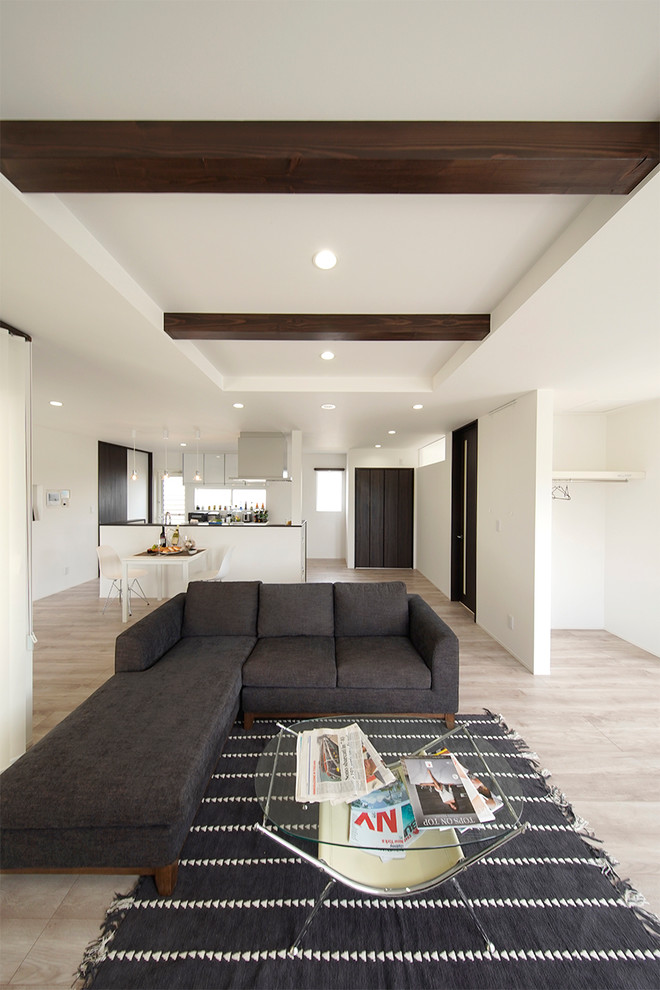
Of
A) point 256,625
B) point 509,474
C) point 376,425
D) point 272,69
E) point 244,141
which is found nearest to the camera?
point 272,69

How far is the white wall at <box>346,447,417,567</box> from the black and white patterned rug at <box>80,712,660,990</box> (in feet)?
22.4

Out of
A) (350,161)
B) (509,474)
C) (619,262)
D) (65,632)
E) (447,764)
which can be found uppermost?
(350,161)

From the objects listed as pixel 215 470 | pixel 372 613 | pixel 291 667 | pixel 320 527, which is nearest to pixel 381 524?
pixel 320 527

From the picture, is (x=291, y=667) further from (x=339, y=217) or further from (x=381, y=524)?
(x=381, y=524)

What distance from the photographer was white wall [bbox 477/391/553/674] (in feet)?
12.0

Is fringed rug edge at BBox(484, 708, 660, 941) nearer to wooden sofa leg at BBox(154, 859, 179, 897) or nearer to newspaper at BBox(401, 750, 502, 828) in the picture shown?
newspaper at BBox(401, 750, 502, 828)

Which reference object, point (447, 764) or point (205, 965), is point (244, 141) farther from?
point (205, 965)

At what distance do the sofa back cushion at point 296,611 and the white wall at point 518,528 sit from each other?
6.21ft

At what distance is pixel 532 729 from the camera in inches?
106

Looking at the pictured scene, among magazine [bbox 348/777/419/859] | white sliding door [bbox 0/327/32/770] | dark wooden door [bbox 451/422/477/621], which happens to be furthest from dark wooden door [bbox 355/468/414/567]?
magazine [bbox 348/777/419/859]

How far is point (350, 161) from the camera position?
1.23 meters

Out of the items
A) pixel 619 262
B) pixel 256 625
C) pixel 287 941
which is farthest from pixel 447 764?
pixel 619 262

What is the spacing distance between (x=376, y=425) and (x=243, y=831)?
185 inches

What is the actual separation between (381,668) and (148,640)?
1.52 m
